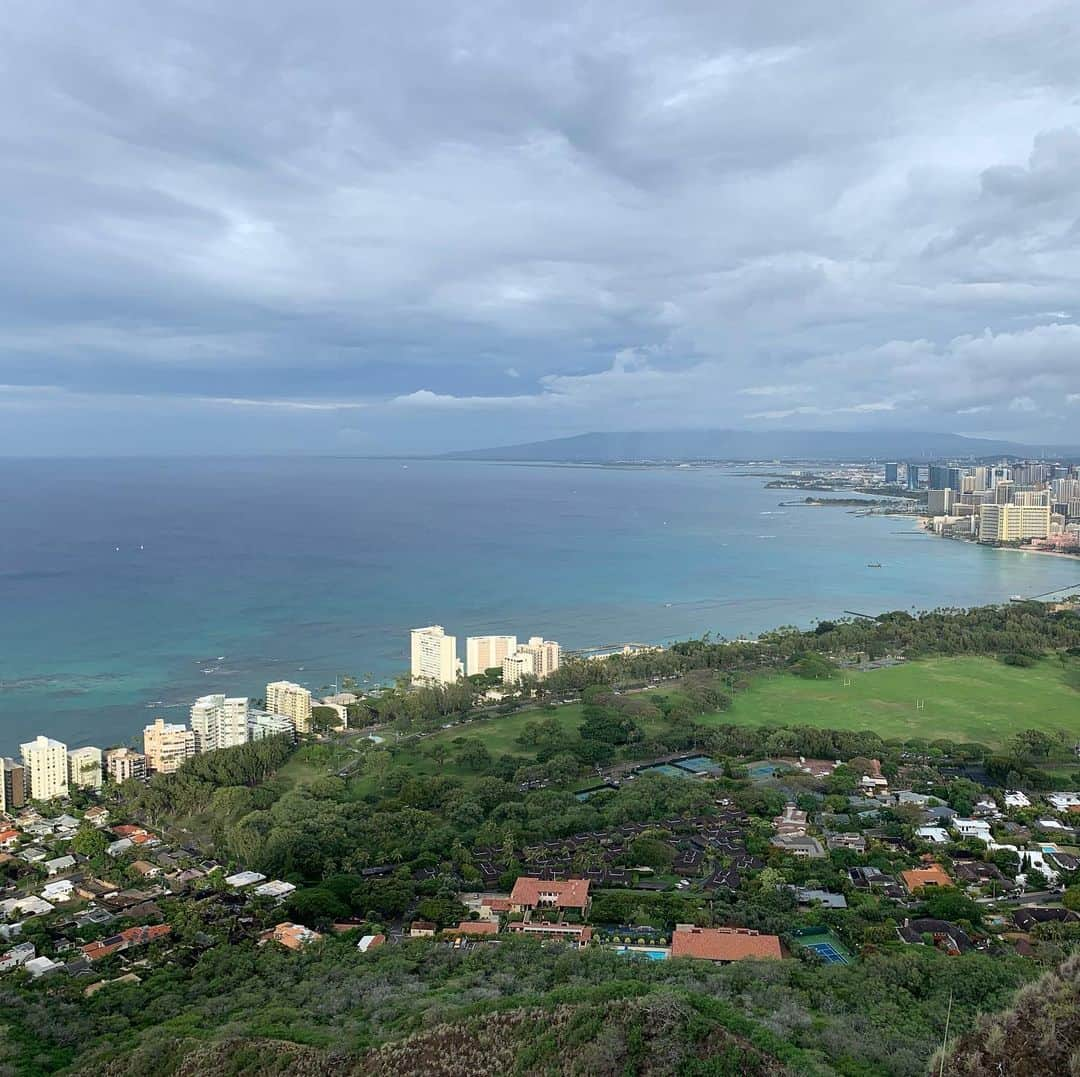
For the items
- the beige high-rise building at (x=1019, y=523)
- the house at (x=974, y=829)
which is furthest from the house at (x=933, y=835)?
the beige high-rise building at (x=1019, y=523)

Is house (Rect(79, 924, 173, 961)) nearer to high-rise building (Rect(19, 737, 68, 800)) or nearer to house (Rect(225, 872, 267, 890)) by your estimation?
house (Rect(225, 872, 267, 890))

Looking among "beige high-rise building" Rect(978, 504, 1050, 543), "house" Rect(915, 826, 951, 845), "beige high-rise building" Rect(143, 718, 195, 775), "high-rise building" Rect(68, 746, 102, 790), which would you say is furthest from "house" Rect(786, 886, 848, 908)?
"beige high-rise building" Rect(978, 504, 1050, 543)

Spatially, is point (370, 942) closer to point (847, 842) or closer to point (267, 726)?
point (847, 842)

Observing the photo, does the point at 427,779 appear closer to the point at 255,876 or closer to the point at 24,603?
the point at 255,876

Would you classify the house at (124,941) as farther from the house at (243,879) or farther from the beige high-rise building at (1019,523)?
the beige high-rise building at (1019,523)

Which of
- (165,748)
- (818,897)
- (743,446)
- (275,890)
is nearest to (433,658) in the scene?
(165,748)
